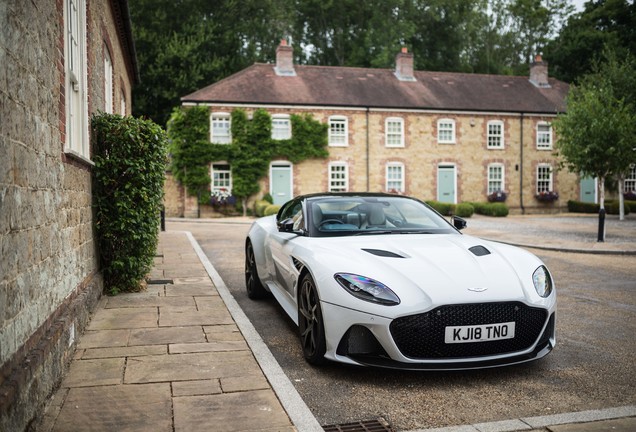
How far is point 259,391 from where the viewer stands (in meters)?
3.80

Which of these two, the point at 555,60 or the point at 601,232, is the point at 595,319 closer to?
the point at 601,232

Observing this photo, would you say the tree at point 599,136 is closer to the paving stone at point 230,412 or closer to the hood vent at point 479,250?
the hood vent at point 479,250

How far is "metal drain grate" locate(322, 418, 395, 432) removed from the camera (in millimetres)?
3301

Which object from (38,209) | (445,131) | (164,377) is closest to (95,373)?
(164,377)

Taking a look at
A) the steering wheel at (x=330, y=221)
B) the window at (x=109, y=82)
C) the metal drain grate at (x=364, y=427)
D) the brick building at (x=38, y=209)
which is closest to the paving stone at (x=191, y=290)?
the brick building at (x=38, y=209)

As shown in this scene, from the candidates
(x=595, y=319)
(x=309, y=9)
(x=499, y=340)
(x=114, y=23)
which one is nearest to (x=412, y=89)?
(x=309, y=9)

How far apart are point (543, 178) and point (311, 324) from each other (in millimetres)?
33871

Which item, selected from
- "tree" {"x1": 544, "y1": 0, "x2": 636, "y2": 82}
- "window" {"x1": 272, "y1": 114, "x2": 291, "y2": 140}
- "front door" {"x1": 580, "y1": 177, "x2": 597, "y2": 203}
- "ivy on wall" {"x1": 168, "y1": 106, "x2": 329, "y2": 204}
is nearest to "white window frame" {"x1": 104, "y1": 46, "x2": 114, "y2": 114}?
"ivy on wall" {"x1": 168, "y1": 106, "x2": 329, "y2": 204}

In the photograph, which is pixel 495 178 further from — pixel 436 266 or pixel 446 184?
pixel 436 266

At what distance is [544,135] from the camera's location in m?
34.7

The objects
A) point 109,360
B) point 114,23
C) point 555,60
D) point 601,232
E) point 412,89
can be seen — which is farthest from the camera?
point 555,60

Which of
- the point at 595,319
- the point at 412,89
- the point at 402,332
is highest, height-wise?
the point at 412,89

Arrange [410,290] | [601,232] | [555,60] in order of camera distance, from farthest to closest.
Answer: [555,60], [601,232], [410,290]

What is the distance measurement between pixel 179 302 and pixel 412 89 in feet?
96.8
